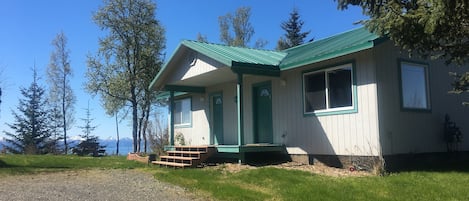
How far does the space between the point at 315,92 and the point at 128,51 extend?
613 inches

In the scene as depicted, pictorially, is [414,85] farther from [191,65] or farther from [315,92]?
[191,65]

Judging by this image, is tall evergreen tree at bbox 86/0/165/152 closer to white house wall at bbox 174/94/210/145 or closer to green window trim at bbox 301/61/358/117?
white house wall at bbox 174/94/210/145

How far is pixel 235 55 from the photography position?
1316cm

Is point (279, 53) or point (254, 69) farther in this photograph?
point (279, 53)

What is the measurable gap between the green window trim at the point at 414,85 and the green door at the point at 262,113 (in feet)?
13.2

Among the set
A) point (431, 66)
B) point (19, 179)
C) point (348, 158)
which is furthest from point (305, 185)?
point (19, 179)

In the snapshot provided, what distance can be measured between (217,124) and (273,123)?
11.5ft

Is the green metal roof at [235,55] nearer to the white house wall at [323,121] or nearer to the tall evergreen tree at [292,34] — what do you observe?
the white house wall at [323,121]

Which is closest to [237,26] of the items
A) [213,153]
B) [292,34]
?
[292,34]

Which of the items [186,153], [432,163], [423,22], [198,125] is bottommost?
[432,163]

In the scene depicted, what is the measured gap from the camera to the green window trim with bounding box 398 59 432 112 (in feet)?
36.6

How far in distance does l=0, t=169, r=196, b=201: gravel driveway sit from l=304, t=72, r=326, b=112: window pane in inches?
181

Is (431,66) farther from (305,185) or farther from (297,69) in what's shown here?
(305,185)

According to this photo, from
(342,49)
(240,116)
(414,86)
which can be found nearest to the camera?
(342,49)
